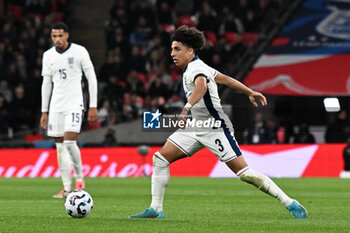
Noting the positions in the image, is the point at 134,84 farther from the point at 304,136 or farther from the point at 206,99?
the point at 206,99

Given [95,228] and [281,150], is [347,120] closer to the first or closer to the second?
[281,150]

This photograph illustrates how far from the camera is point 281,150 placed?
62.5ft

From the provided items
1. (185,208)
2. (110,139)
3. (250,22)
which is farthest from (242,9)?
(185,208)

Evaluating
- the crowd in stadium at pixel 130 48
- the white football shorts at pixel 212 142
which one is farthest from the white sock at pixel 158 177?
the crowd in stadium at pixel 130 48

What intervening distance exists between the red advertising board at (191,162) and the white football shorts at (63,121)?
7.07 m

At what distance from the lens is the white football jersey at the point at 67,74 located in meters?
12.2

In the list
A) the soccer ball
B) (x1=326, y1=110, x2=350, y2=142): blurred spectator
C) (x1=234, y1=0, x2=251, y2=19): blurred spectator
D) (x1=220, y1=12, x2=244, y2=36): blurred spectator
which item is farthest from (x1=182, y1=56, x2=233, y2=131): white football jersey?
(x1=234, y1=0, x2=251, y2=19): blurred spectator

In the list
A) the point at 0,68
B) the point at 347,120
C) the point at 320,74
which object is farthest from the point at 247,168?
the point at 0,68

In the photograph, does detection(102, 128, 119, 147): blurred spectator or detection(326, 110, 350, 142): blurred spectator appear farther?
detection(102, 128, 119, 147): blurred spectator

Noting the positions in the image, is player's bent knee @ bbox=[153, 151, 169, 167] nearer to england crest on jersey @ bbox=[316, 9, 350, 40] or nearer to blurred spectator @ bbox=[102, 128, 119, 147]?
blurred spectator @ bbox=[102, 128, 119, 147]

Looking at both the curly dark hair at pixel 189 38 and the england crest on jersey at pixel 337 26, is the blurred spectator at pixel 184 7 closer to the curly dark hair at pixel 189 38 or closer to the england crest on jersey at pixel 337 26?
the england crest on jersey at pixel 337 26

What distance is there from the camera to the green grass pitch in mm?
7676

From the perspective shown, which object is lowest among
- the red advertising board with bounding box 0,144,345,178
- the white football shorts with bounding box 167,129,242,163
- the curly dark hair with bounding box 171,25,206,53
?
the red advertising board with bounding box 0,144,345,178

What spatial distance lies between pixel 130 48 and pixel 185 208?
15.2 m
